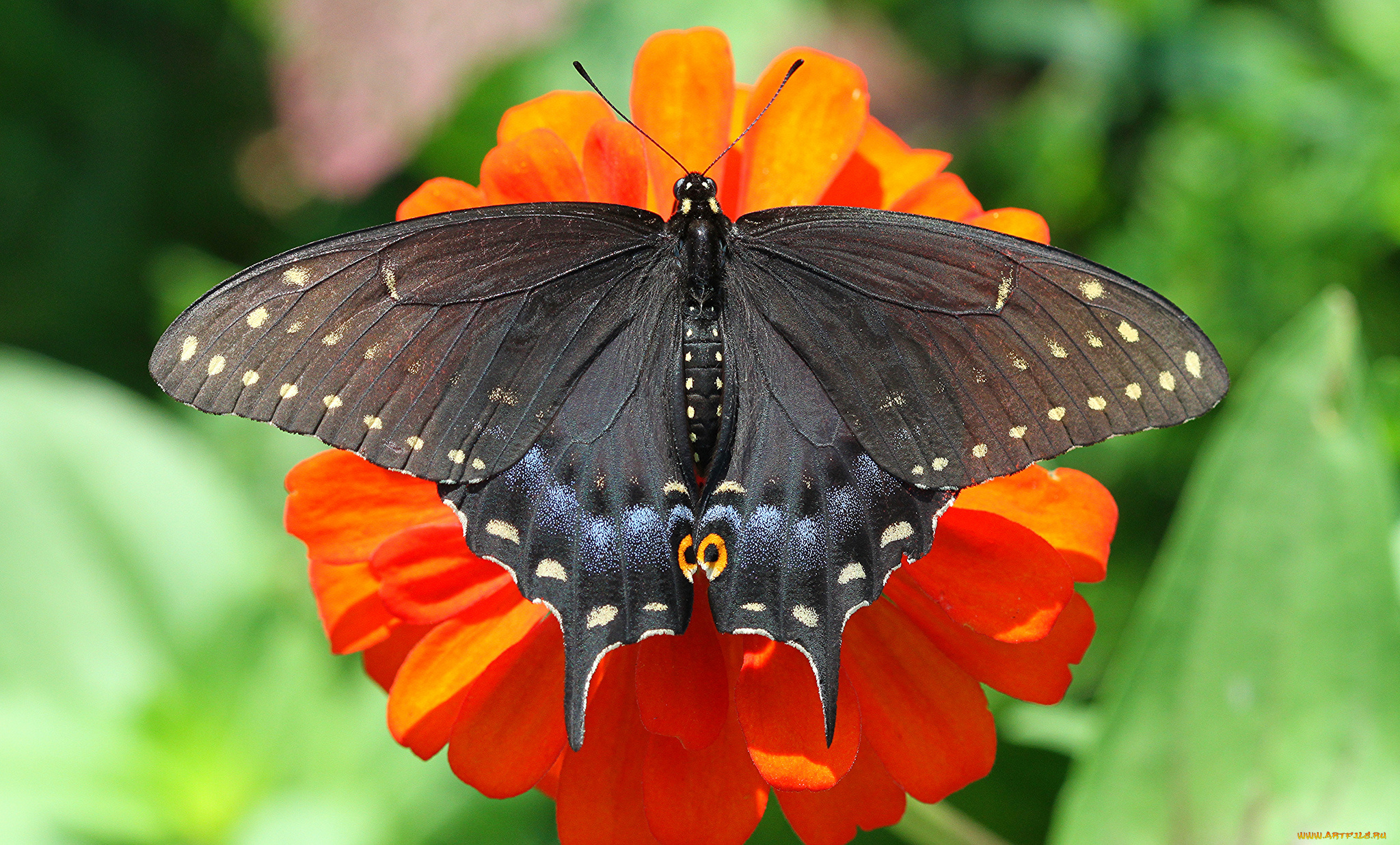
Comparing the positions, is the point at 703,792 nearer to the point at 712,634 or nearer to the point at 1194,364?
the point at 712,634

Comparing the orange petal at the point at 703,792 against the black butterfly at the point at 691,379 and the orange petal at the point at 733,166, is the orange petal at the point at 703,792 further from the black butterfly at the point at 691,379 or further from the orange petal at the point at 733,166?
the orange petal at the point at 733,166

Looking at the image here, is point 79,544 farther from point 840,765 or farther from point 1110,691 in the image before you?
point 1110,691

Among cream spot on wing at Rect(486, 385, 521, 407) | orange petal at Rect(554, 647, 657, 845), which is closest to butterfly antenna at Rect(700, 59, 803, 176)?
cream spot on wing at Rect(486, 385, 521, 407)

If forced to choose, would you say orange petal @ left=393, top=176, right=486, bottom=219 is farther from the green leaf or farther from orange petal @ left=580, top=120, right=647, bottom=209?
the green leaf

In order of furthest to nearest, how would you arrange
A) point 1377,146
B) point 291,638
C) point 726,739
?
1. point 291,638
2. point 1377,146
3. point 726,739

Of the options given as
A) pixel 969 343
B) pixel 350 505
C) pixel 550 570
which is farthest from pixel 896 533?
pixel 350 505

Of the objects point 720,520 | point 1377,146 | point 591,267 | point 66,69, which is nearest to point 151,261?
point 66,69
